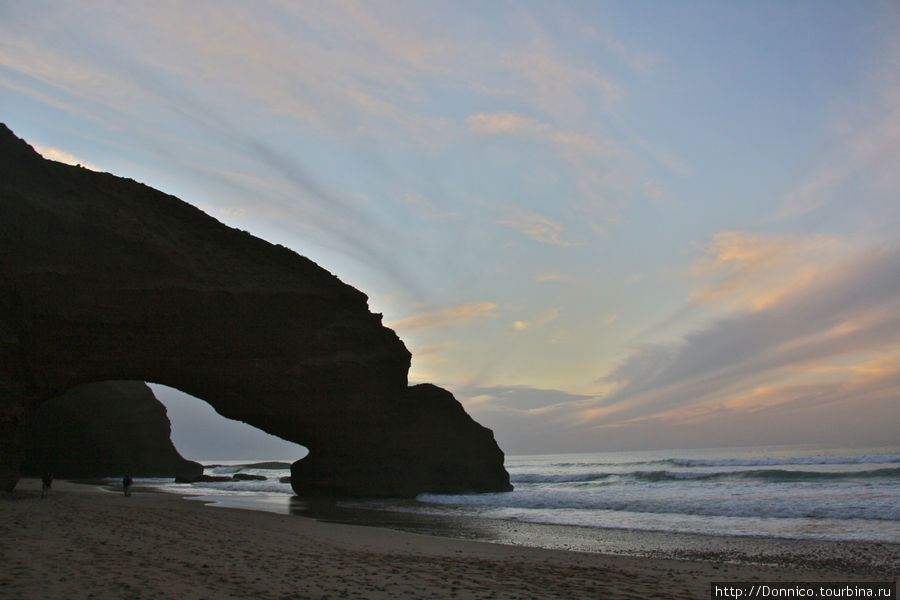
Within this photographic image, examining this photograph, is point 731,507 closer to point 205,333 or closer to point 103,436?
point 205,333

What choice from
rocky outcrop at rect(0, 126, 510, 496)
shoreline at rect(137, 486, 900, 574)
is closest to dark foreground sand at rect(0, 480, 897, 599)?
shoreline at rect(137, 486, 900, 574)

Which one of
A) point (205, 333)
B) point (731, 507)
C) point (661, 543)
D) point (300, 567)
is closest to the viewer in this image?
point (300, 567)

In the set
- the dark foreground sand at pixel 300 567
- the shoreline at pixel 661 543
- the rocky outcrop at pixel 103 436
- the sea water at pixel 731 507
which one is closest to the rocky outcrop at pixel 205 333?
the sea water at pixel 731 507

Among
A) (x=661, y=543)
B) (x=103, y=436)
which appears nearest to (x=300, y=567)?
(x=661, y=543)

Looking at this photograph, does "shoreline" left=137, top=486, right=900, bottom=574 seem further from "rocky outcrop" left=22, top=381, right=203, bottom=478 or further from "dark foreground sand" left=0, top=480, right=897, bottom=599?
"rocky outcrop" left=22, top=381, right=203, bottom=478

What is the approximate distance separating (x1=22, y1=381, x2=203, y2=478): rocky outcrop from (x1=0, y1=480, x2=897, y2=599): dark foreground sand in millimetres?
33737

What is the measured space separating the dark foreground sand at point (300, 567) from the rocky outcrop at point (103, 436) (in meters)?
33.7

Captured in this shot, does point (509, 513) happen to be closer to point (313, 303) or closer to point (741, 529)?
point (741, 529)

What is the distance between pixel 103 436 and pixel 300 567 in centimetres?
4598

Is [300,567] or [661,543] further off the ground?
[300,567]

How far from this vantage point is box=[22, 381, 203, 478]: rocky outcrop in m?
40.9

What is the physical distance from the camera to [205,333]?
2384 cm

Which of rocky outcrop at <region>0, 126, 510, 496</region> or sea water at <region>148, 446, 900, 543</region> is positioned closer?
sea water at <region>148, 446, 900, 543</region>

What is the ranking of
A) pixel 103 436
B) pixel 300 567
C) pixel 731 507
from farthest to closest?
pixel 103 436 < pixel 731 507 < pixel 300 567
